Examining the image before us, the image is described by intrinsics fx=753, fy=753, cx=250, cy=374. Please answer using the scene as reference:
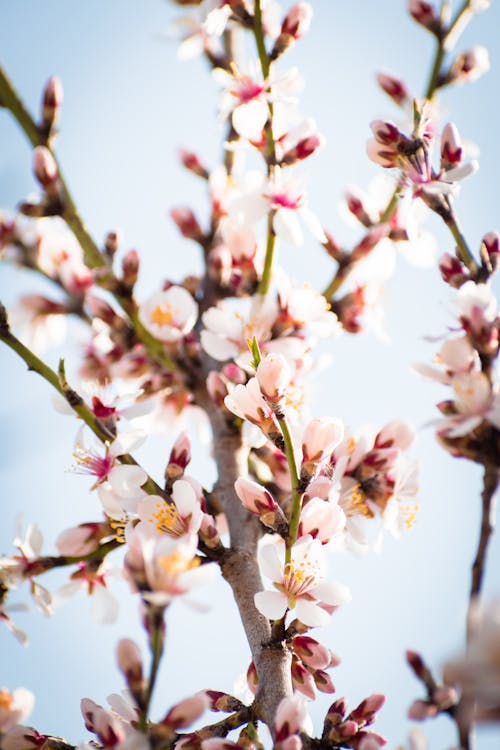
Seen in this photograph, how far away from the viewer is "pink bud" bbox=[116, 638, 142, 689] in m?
1.20

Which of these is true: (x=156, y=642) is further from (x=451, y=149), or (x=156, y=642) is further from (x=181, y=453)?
(x=451, y=149)

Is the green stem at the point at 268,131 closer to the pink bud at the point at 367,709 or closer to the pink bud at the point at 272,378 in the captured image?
the pink bud at the point at 272,378

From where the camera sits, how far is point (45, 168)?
2.01m

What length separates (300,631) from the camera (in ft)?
5.13

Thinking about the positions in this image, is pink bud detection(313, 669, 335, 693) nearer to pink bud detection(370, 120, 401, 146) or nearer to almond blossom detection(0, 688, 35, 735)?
almond blossom detection(0, 688, 35, 735)

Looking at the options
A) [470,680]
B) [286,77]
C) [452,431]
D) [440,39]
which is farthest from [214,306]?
[470,680]

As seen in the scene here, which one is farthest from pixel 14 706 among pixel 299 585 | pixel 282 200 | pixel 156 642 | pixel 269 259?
pixel 282 200

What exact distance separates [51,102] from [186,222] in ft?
1.99

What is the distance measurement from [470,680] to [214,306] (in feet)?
5.67

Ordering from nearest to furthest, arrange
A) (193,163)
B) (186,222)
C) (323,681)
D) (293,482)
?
1. (293,482)
2. (323,681)
3. (186,222)
4. (193,163)

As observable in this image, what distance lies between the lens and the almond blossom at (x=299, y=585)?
1.47 meters

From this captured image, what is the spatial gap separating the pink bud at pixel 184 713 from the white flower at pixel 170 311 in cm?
107

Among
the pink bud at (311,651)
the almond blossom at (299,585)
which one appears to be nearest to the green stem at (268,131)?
the almond blossom at (299,585)

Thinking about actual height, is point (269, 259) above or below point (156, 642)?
above
